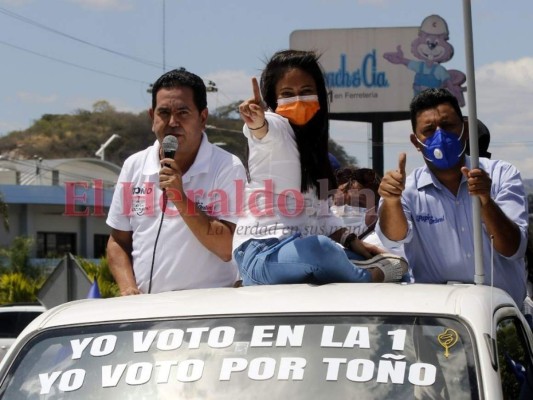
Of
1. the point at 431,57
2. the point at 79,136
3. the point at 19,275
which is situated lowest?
the point at 19,275

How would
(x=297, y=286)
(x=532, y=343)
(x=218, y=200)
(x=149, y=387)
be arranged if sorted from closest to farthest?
(x=149, y=387), (x=297, y=286), (x=532, y=343), (x=218, y=200)

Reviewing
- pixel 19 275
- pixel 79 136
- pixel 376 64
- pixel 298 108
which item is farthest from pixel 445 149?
pixel 79 136

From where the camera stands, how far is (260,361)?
10.7 ft

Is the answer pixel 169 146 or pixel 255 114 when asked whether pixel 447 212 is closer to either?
pixel 169 146

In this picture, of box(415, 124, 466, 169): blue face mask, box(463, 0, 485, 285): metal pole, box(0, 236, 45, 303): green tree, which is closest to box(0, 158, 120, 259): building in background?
box(0, 236, 45, 303): green tree

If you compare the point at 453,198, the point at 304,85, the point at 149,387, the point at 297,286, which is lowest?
the point at 149,387

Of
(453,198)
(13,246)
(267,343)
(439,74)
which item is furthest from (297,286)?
(13,246)

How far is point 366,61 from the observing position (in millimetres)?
29594

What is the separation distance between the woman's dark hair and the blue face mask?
0.61 m

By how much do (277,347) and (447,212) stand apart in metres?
2.06

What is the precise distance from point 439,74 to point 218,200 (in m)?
23.4

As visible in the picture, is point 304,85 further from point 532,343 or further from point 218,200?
point 532,343

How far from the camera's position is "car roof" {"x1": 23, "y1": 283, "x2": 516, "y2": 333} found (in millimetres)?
3365

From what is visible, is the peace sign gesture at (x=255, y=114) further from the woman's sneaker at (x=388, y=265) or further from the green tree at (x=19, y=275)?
the green tree at (x=19, y=275)
